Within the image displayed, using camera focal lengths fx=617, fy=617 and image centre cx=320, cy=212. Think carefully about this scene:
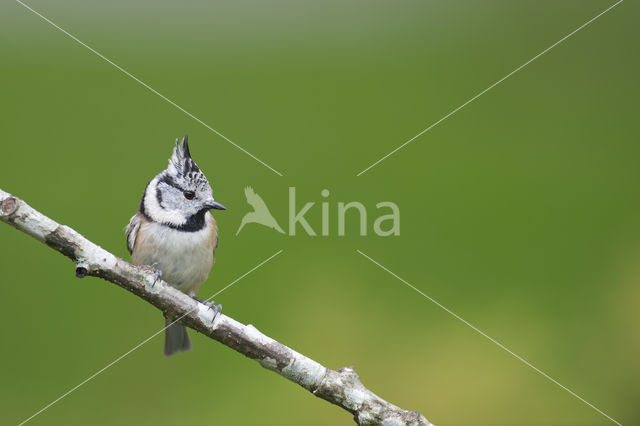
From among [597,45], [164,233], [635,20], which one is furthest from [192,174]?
[635,20]

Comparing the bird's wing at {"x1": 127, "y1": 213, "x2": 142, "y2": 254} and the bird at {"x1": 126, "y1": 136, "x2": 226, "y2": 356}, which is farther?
the bird's wing at {"x1": 127, "y1": 213, "x2": 142, "y2": 254}

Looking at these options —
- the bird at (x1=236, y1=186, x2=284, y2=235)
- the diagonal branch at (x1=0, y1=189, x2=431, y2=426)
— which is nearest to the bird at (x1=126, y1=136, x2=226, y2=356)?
the diagonal branch at (x1=0, y1=189, x2=431, y2=426)

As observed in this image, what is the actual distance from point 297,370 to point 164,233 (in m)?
1.19

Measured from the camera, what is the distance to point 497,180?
18.1 feet

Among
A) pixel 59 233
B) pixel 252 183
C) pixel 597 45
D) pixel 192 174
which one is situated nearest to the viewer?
pixel 59 233

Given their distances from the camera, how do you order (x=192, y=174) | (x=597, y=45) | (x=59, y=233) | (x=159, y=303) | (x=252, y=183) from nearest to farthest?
1. (x=59, y=233)
2. (x=159, y=303)
3. (x=192, y=174)
4. (x=252, y=183)
5. (x=597, y=45)

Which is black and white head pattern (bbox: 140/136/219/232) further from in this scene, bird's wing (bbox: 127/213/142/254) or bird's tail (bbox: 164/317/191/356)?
bird's tail (bbox: 164/317/191/356)

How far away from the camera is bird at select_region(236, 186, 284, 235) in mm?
4146

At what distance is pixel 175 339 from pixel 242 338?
1517mm

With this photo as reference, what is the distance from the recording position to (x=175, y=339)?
370cm

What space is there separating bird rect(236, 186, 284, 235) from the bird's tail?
872 mm

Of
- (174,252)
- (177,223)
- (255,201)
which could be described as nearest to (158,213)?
(177,223)

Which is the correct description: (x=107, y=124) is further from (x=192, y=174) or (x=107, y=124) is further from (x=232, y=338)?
(x=232, y=338)

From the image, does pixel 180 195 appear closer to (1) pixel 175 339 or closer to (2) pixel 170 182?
(2) pixel 170 182
